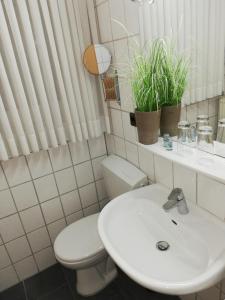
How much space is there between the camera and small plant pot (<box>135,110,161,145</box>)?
42.8 inches

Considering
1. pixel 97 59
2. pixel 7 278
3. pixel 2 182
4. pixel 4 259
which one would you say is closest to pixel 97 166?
pixel 2 182

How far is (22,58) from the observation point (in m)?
1.18

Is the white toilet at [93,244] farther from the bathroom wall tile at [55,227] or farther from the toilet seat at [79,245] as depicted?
the bathroom wall tile at [55,227]

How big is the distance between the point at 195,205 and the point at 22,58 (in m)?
1.13

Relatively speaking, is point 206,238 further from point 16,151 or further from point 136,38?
point 16,151

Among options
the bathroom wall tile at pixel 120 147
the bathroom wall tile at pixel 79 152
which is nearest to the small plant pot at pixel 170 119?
the bathroom wall tile at pixel 120 147

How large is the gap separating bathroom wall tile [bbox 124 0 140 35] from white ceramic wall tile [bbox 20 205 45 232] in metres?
1.24

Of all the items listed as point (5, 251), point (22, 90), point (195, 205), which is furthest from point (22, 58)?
point (5, 251)

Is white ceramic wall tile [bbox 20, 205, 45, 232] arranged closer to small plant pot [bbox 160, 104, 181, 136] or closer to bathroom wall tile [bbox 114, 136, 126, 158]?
bathroom wall tile [bbox 114, 136, 126, 158]

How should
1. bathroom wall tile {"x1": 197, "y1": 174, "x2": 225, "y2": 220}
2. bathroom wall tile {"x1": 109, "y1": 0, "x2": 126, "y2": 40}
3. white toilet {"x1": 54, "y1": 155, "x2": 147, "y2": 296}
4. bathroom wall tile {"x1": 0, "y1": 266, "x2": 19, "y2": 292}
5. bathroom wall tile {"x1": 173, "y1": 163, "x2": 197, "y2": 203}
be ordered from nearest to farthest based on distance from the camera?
1. bathroom wall tile {"x1": 197, "y1": 174, "x2": 225, "y2": 220}
2. bathroom wall tile {"x1": 173, "y1": 163, "x2": 197, "y2": 203}
3. bathroom wall tile {"x1": 109, "y1": 0, "x2": 126, "y2": 40}
4. white toilet {"x1": 54, "y1": 155, "x2": 147, "y2": 296}
5. bathroom wall tile {"x1": 0, "y1": 266, "x2": 19, "y2": 292}

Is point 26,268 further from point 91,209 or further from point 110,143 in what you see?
point 110,143

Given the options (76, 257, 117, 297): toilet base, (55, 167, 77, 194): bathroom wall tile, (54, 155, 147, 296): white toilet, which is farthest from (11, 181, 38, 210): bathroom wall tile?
(76, 257, 117, 297): toilet base

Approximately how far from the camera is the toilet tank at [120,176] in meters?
1.34

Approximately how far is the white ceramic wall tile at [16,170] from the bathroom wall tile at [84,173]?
1.14 feet
